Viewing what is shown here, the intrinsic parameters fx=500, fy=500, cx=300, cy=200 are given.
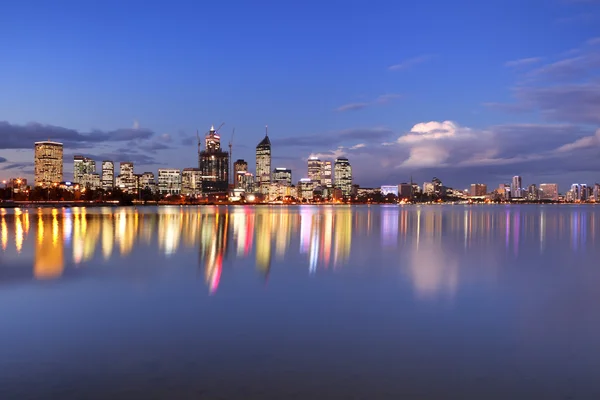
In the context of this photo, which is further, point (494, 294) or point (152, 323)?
point (494, 294)

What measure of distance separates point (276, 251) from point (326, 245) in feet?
17.5

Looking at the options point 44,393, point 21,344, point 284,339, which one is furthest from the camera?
point 284,339

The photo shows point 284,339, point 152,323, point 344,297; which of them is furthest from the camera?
point 344,297

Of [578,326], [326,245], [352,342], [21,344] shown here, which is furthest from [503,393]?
[326,245]

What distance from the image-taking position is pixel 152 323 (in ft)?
40.8

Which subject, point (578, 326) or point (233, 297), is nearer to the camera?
point (578, 326)

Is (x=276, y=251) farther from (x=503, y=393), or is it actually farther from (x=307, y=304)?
(x=503, y=393)

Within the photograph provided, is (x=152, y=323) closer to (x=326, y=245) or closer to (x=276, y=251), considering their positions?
(x=276, y=251)

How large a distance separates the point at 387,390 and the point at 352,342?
2780mm

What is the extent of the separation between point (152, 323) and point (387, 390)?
665cm

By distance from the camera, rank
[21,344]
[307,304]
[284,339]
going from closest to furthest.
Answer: [21,344] < [284,339] < [307,304]

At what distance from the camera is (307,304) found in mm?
15016

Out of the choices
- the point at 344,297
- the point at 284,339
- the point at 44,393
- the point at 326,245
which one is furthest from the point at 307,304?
the point at 326,245

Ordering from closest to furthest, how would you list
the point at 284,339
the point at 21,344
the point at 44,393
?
1. the point at 44,393
2. the point at 21,344
3. the point at 284,339
